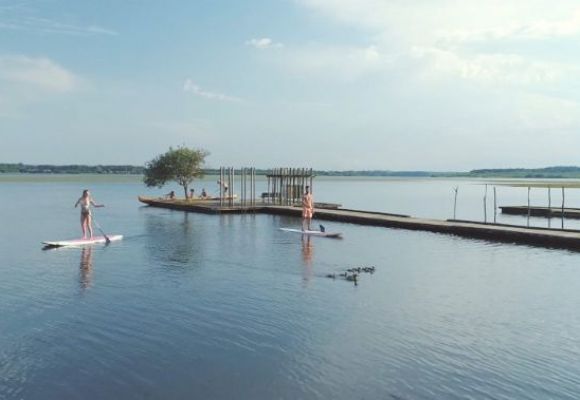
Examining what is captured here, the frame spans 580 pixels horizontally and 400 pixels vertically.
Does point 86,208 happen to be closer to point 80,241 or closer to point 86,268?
point 80,241

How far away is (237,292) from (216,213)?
31756 mm

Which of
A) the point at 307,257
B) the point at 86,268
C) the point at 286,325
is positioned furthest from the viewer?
the point at 307,257

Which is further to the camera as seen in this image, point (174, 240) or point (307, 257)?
point (174, 240)

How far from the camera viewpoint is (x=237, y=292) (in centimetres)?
1788

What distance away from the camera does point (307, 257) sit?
83.3 ft

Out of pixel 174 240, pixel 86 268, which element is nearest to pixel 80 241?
pixel 174 240

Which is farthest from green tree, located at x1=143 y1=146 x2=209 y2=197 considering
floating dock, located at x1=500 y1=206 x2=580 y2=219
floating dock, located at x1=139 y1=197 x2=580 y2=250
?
floating dock, located at x1=500 y1=206 x2=580 y2=219

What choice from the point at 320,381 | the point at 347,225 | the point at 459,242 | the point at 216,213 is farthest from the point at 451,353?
the point at 216,213

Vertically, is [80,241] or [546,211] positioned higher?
[546,211]

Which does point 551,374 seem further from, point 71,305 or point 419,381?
point 71,305

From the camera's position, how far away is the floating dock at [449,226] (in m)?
29.5

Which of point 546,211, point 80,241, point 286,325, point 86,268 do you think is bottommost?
point 286,325

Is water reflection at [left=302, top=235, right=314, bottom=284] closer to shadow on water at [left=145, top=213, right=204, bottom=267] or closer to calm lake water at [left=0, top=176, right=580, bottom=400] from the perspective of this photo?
calm lake water at [left=0, top=176, right=580, bottom=400]

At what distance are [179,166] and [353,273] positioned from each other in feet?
147
